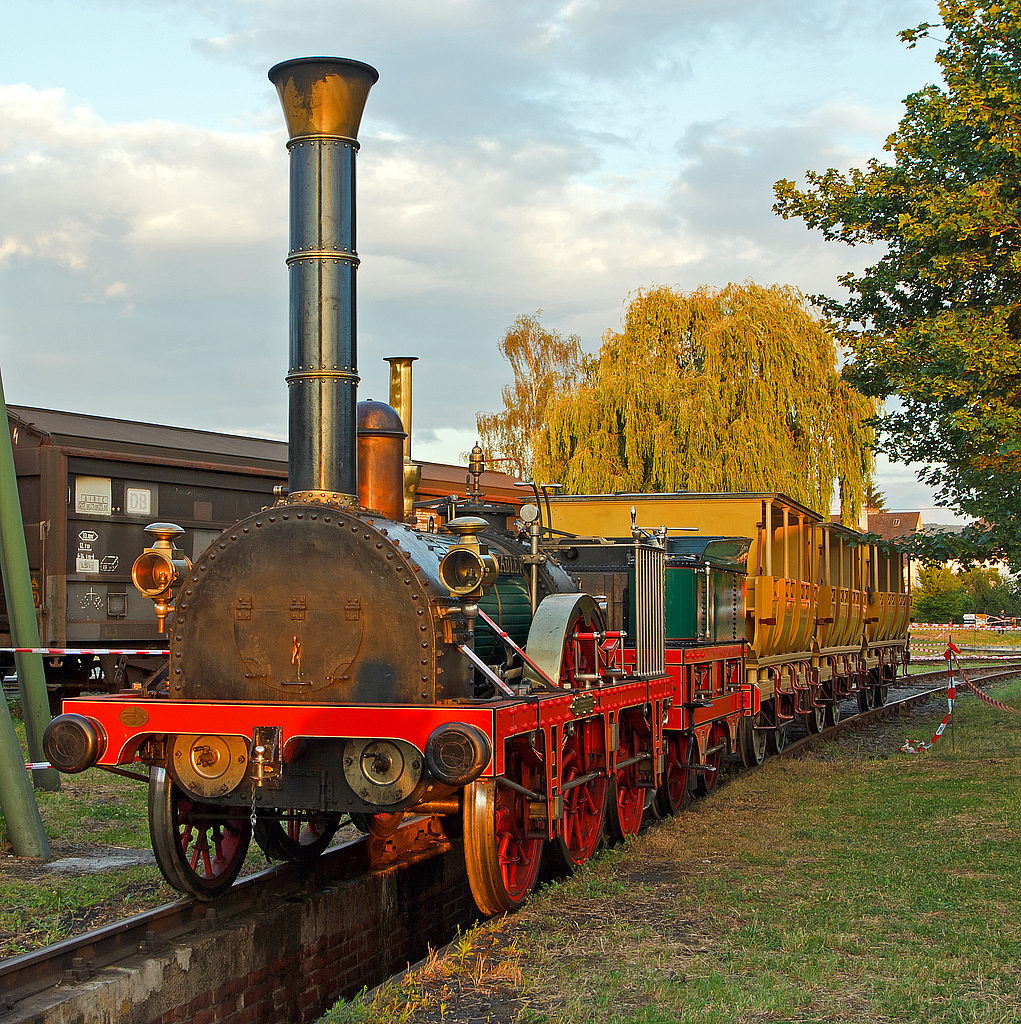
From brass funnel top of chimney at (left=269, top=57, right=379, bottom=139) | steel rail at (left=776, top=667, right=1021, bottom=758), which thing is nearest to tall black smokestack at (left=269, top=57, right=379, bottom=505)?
brass funnel top of chimney at (left=269, top=57, right=379, bottom=139)

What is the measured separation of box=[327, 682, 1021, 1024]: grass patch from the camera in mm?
4305

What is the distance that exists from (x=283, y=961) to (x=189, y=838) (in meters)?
0.82

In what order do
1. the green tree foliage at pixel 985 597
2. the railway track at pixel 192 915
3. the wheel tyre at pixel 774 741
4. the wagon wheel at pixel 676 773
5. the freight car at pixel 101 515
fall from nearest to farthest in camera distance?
the railway track at pixel 192 915
the wagon wheel at pixel 676 773
the freight car at pixel 101 515
the wheel tyre at pixel 774 741
the green tree foliage at pixel 985 597

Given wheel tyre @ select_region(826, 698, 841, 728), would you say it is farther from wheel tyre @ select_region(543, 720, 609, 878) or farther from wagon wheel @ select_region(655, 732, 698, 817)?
wheel tyre @ select_region(543, 720, 609, 878)

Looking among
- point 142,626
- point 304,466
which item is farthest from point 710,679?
point 142,626

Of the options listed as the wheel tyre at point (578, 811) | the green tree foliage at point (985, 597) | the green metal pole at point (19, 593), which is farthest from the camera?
the green tree foliage at point (985, 597)

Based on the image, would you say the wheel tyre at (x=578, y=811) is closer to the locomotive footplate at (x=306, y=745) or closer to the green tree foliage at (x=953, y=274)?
the locomotive footplate at (x=306, y=745)

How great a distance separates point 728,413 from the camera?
22.8 meters

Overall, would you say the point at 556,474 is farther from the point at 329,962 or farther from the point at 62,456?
the point at 329,962

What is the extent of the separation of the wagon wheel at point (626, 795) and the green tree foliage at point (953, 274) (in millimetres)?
4410

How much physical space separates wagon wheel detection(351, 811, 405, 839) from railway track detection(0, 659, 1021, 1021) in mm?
104

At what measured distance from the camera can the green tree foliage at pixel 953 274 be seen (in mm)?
10266

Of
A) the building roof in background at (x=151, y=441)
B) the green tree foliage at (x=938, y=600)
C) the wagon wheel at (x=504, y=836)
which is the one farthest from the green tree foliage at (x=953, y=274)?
the green tree foliage at (x=938, y=600)

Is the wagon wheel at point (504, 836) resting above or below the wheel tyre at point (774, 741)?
above
